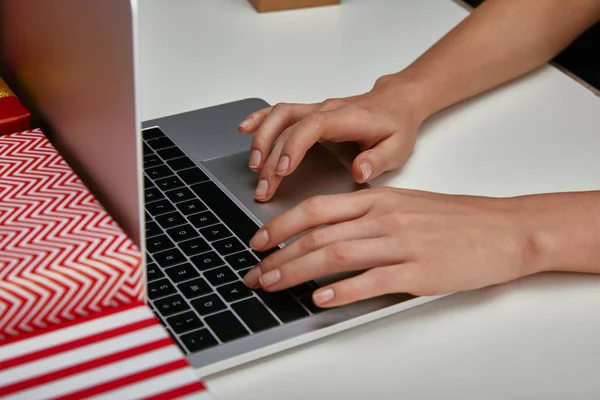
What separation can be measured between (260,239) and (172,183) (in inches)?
6.8

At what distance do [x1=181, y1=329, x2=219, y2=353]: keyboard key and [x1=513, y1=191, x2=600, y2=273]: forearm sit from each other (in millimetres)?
323

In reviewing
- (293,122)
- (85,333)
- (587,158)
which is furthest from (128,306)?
(587,158)

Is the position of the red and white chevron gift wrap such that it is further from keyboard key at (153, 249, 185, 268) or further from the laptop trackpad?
the laptop trackpad

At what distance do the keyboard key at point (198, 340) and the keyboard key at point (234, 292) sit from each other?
0.05 m

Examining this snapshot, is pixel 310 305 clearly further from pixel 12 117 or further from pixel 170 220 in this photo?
pixel 12 117

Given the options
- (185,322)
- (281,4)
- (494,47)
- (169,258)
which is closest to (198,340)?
(185,322)

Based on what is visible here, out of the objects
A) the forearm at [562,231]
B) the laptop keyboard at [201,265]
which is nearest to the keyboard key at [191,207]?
the laptop keyboard at [201,265]

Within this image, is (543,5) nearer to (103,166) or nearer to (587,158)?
(587,158)

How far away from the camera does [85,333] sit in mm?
604

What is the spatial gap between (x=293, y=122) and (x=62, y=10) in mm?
408

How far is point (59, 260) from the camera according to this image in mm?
620

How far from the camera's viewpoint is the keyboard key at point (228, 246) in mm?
852

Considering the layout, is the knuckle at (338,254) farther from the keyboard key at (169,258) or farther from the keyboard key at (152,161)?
the keyboard key at (152,161)

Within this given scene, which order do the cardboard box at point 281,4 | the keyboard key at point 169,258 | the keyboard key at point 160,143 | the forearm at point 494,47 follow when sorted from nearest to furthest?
the keyboard key at point 169,258 < the keyboard key at point 160,143 < the forearm at point 494,47 < the cardboard box at point 281,4
